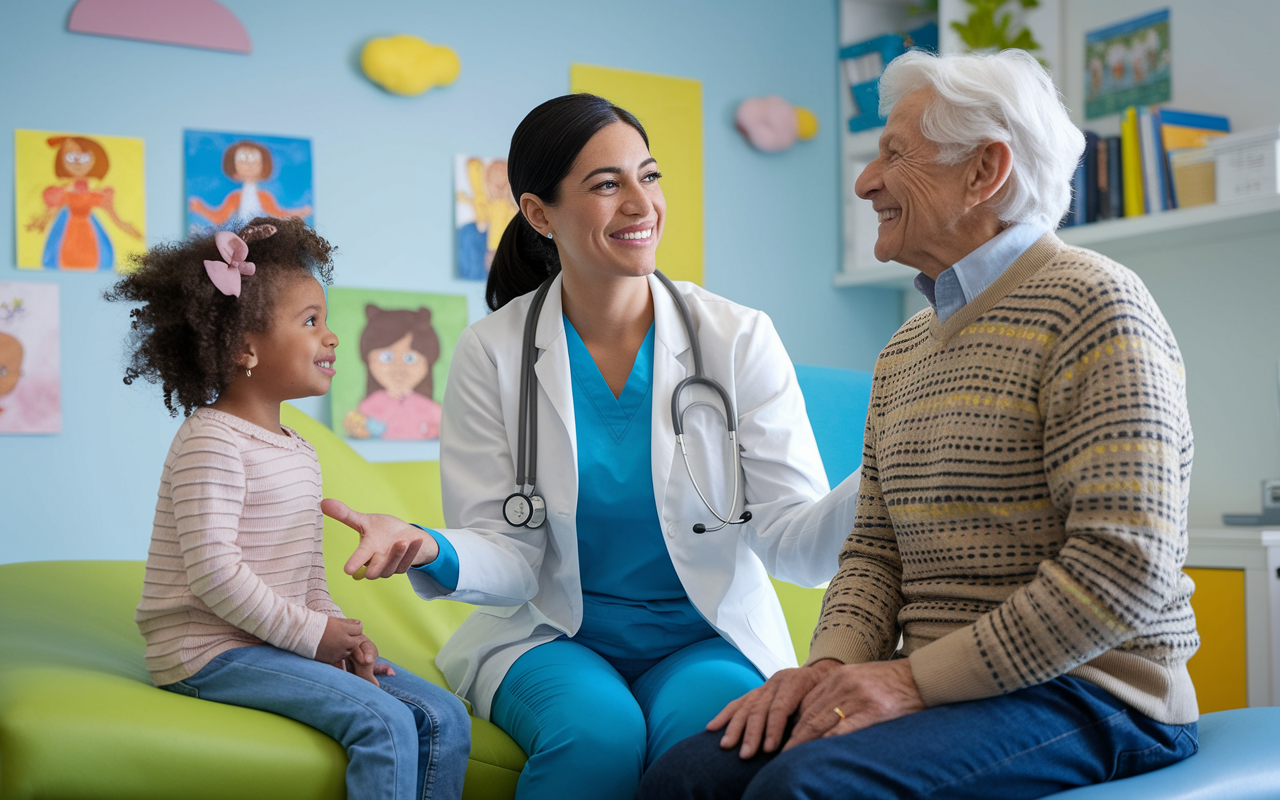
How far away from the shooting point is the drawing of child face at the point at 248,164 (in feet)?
8.91

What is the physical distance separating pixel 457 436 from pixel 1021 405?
0.86m

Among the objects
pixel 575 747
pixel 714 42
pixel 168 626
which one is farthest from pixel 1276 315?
pixel 168 626

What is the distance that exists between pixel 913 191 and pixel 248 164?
79.1 inches

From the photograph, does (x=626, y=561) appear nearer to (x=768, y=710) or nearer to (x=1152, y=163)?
(x=768, y=710)

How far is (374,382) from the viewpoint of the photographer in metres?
2.85

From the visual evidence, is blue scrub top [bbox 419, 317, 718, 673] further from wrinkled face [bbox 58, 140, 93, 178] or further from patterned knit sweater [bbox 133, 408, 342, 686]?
wrinkled face [bbox 58, 140, 93, 178]

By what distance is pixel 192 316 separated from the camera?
1384mm

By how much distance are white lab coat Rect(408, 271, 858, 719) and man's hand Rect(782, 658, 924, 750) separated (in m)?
0.37

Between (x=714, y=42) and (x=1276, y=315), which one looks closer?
(x=1276, y=315)

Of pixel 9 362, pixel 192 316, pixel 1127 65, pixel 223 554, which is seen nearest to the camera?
pixel 223 554

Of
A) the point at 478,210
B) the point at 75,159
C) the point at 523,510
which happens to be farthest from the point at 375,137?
the point at 523,510

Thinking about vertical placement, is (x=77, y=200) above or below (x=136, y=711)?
above

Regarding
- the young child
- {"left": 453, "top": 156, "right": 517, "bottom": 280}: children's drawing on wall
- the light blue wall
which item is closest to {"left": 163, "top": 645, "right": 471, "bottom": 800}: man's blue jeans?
the young child

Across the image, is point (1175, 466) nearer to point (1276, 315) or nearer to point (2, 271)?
point (1276, 315)
